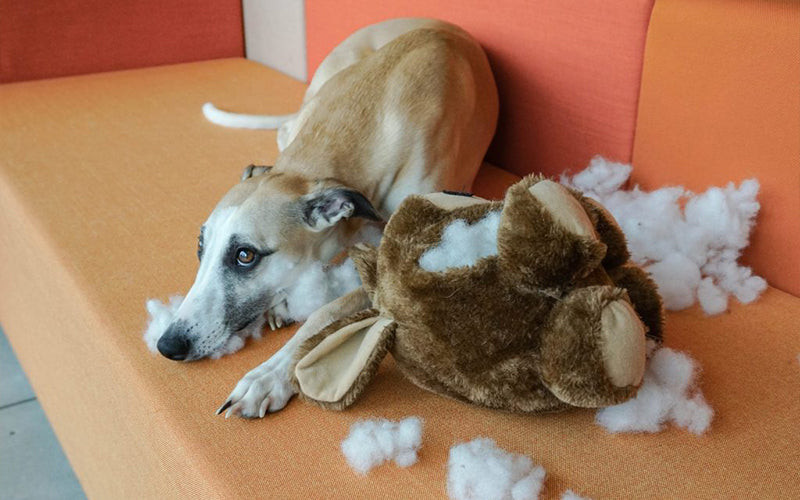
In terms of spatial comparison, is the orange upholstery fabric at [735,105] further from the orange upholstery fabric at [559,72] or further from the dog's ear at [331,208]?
the dog's ear at [331,208]

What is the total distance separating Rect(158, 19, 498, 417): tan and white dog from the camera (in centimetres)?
128

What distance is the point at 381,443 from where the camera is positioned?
1.04 metres

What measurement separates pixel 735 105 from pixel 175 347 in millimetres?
1102

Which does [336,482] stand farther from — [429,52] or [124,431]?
[429,52]

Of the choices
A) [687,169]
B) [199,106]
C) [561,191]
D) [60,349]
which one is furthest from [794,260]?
[199,106]

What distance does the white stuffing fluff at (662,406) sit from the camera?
1.08 m

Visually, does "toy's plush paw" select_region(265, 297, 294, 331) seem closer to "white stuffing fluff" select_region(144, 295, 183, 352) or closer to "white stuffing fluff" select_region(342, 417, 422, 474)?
"white stuffing fluff" select_region(144, 295, 183, 352)

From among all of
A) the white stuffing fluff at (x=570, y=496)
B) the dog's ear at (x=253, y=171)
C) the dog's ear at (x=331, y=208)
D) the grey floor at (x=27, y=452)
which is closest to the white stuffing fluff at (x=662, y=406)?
the white stuffing fluff at (x=570, y=496)

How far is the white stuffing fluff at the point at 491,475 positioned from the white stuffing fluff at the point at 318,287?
0.46m

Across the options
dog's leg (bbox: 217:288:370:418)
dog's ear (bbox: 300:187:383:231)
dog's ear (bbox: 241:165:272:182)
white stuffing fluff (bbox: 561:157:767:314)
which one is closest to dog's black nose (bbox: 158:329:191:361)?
dog's leg (bbox: 217:288:370:418)

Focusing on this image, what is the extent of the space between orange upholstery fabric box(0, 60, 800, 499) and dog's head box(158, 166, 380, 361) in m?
0.05

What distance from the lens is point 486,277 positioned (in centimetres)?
102

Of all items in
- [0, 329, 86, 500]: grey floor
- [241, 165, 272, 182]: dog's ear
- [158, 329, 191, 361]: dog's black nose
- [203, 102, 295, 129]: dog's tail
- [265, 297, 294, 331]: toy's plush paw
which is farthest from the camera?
[203, 102, 295, 129]: dog's tail

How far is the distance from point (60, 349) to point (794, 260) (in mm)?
1466
